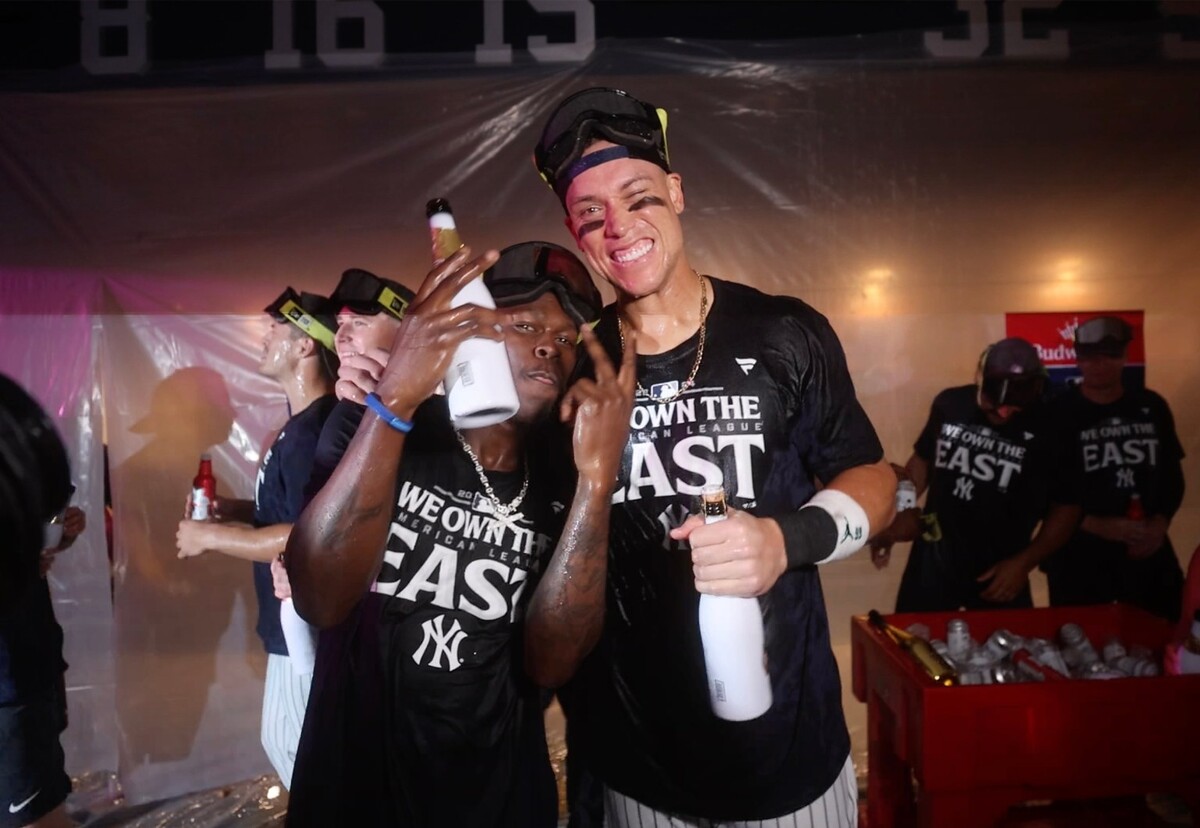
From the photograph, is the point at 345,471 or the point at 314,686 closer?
the point at 345,471

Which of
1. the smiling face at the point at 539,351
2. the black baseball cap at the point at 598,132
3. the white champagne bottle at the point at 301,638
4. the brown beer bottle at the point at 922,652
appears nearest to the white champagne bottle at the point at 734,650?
the smiling face at the point at 539,351

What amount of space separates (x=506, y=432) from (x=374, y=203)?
1.89 m

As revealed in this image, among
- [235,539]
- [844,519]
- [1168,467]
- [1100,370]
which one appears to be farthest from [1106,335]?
[235,539]

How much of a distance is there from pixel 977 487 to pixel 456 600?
2.52 metres

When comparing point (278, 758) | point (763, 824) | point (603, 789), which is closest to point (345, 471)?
point (603, 789)

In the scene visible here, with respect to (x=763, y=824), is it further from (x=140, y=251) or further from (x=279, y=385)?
(x=140, y=251)

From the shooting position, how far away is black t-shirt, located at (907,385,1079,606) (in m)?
3.10

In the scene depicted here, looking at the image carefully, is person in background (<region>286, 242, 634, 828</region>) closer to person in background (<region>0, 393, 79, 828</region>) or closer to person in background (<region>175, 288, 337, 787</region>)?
person in background (<region>175, 288, 337, 787</region>)

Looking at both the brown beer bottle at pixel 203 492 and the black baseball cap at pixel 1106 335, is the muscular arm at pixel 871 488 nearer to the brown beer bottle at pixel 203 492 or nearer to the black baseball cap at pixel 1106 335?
the black baseball cap at pixel 1106 335

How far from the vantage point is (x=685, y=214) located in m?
Result: 3.08

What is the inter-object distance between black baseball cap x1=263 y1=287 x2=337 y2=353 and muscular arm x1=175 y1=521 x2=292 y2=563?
0.79 meters

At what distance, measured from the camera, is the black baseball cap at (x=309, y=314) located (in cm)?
293

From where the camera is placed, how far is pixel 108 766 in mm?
3303

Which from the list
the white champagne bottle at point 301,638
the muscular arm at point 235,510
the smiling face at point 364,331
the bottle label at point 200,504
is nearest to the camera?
the white champagne bottle at point 301,638
